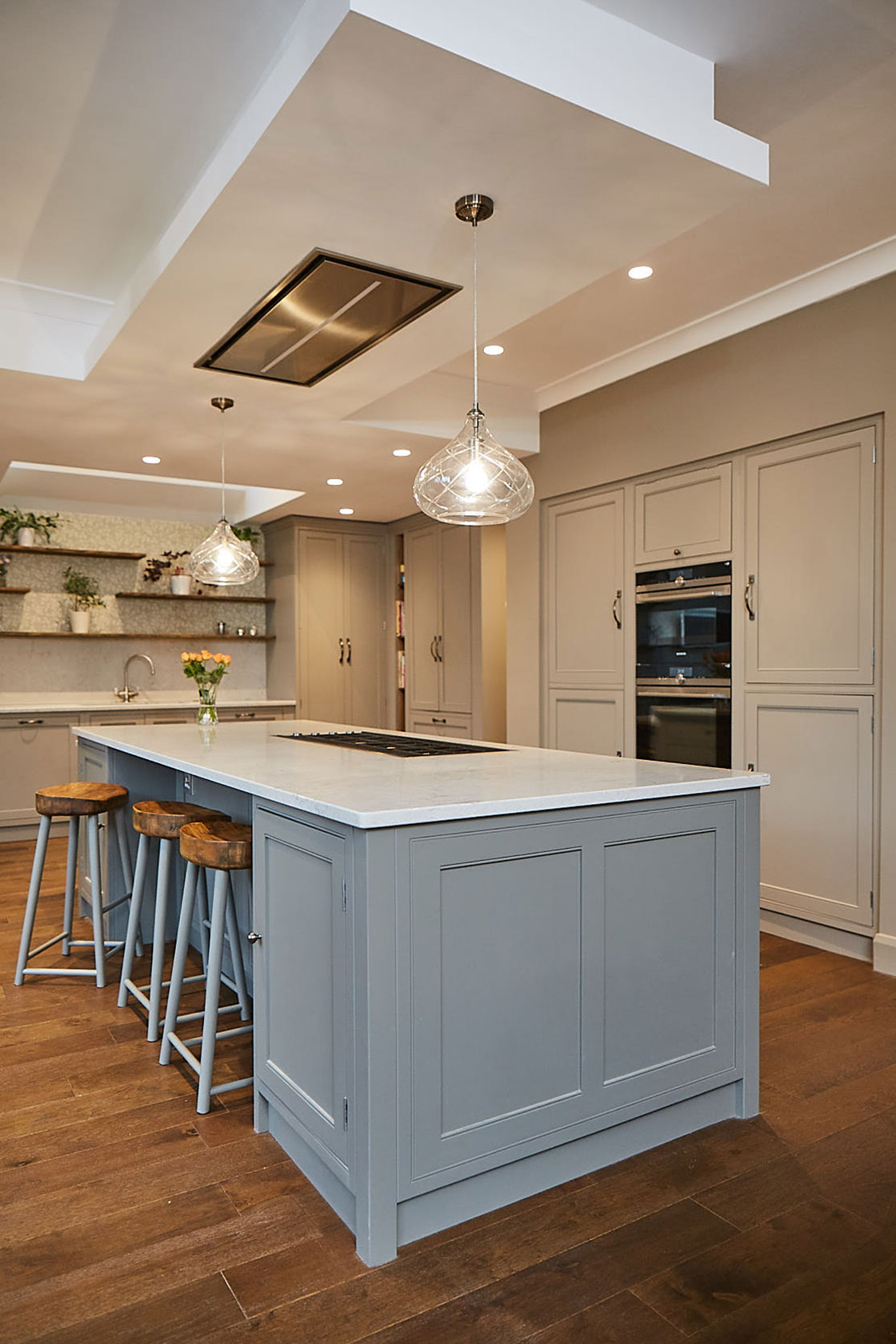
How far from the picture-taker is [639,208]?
2.47 meters

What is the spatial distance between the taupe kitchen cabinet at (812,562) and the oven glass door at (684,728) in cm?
28

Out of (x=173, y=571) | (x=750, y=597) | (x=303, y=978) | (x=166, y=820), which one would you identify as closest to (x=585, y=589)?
(x=750, y=597)

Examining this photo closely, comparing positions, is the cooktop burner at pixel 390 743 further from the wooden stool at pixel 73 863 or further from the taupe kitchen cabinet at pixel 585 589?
the taupe kitchen cabinet at pixel 585 589

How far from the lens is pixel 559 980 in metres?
2.04

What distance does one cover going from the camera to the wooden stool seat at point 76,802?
3.32m

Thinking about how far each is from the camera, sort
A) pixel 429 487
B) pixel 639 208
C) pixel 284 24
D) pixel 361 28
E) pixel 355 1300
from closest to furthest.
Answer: pixel 355 1300, pixel 361 28, pixel 284 24, pixel 639 208, pixel 429 487

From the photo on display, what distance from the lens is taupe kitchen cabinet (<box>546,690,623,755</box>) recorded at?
478cm

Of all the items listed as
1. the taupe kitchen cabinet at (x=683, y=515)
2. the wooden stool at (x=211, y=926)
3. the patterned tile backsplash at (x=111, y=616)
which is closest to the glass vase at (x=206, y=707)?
the wooden stool at (x=211, y=926)

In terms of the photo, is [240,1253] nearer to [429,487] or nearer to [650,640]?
[429,487]

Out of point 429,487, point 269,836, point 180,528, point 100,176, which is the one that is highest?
point 100,176

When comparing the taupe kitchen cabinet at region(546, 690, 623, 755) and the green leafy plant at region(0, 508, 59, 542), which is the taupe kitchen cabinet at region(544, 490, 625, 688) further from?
the green leafy plant at region(0, 508, 59, 542)

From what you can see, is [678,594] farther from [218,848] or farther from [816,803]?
[218,848]

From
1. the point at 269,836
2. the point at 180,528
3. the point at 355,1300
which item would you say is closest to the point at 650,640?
the point at 269,836

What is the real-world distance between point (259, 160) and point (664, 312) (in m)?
2.30
